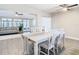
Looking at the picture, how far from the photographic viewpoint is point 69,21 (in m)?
1.23

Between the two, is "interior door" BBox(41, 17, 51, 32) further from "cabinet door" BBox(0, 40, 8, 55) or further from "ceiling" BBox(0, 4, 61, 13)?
"cabinet door" BBox(0, 40, 8, 55)

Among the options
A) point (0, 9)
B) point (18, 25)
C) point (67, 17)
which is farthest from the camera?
point (67, 17)

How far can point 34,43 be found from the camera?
3.85 ft

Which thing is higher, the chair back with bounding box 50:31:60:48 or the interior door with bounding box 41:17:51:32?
the interior door with bounding box 41:17:51:32

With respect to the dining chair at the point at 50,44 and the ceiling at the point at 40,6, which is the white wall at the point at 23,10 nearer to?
the ceiling at the point at 40,6

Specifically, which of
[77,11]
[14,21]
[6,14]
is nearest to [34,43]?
[14,21]

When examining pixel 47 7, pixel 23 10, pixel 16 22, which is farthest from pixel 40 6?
pixel 16 22

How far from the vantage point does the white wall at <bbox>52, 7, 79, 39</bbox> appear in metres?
1.17

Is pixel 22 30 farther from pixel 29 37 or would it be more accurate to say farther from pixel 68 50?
pixel 68 50

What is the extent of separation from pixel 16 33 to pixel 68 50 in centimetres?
80

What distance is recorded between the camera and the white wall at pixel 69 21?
45.9 inches

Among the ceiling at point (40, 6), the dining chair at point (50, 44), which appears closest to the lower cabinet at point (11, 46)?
the dining chair at point (50, 44)

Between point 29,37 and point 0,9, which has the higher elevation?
point 0,9

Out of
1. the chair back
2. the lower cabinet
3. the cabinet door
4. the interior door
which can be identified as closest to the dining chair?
the chair back
